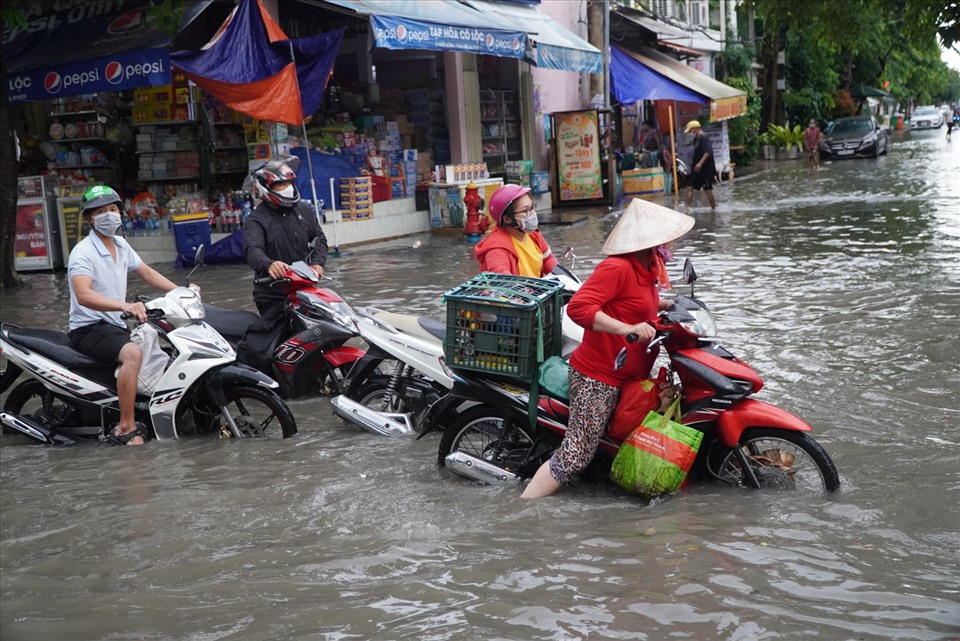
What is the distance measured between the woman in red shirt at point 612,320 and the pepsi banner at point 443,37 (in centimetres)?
1083

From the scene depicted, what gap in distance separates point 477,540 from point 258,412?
2.42 meters

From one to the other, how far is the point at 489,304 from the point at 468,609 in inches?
63.7

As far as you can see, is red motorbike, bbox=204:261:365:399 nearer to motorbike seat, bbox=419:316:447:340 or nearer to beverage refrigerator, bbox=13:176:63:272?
motorbike seat, bbox=419:316:447:340

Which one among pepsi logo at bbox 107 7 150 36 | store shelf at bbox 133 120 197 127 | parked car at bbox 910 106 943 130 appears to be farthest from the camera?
parked car at bbox 910 106 943 130

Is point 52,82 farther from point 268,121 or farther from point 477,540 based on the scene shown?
point 477,540

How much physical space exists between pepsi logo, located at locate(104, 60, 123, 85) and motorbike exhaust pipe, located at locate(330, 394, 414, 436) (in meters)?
9.20

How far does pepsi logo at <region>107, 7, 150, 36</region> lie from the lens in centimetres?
1516

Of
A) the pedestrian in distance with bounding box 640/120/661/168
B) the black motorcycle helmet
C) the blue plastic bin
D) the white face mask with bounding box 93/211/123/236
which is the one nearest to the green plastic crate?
the white face mask with bounding box 93/211/123/236

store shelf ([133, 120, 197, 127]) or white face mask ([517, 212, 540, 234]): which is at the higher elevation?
store shelf ([133, 120, 197, 127])

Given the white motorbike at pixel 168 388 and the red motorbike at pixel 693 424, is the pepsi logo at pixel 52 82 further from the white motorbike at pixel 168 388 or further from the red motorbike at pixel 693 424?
the red motorbike at pixel 693 424

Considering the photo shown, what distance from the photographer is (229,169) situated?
17094 mm

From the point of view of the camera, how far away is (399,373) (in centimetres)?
681

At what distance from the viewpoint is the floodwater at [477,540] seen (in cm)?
400

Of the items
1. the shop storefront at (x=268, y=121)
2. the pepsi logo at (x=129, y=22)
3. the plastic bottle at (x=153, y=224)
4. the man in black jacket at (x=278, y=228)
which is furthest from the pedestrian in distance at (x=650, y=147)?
the man in black jacket at (x=278, y=228)
